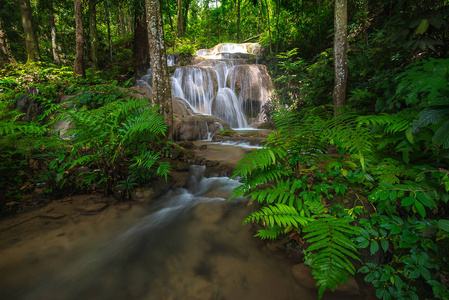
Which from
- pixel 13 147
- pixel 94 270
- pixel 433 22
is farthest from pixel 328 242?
pixel 13 147

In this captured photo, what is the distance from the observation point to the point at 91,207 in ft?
9.06

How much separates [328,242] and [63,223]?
9.92ft

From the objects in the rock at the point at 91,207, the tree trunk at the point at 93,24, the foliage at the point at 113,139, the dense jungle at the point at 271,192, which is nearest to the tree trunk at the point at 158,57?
the dense jungle at the point at 271,192

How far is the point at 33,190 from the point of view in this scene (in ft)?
9.66

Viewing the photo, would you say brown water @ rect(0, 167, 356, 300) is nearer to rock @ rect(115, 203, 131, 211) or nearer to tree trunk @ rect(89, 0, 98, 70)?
rock @ rect(115, 203, 131, 211)

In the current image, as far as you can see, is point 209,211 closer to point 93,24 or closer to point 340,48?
point 340,48

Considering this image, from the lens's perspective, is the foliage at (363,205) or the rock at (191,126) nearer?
Result: the foliage at (363,205)

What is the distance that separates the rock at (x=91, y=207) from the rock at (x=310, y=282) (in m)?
2.68

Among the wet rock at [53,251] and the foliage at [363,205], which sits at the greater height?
the foliage at [363,205]

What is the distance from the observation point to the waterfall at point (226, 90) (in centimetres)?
1181

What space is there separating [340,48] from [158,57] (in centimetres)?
382

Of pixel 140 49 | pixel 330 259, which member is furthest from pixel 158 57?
pixel 140 49

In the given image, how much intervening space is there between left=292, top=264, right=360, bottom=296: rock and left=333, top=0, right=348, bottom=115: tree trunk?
288cm

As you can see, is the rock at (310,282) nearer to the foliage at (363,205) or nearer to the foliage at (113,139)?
the foliage at (363,205)
